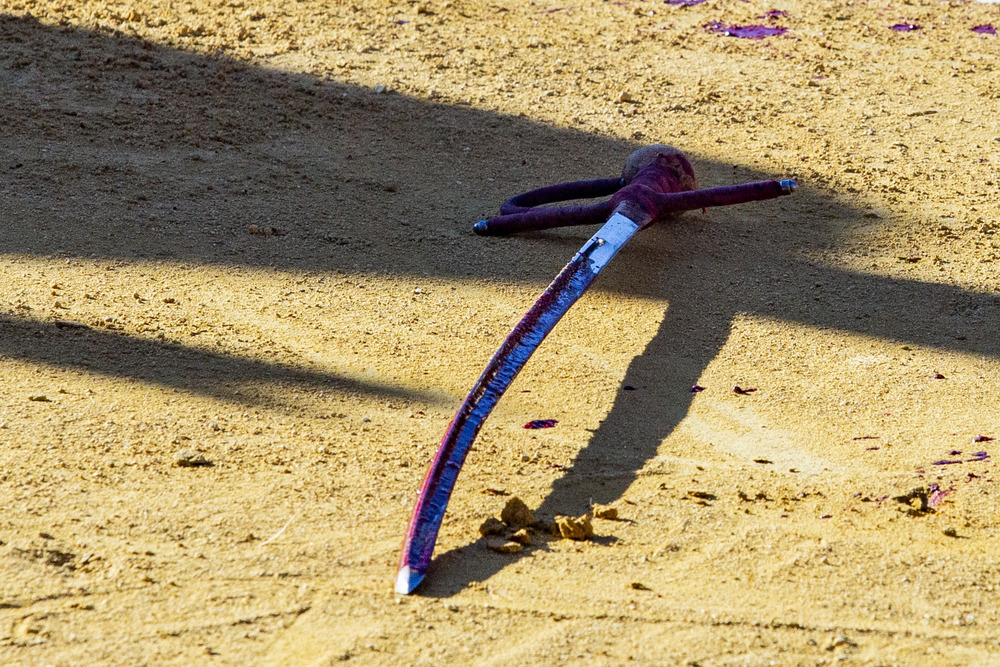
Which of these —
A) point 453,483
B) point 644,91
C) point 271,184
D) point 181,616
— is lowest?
point 181,616

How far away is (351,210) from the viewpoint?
12.3ft

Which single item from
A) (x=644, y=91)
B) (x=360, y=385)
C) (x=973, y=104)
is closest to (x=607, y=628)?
(x=360, y=385)

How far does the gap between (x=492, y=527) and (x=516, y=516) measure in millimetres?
56

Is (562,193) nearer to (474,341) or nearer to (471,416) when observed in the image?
(474,341)

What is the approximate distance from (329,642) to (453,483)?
0.47 m

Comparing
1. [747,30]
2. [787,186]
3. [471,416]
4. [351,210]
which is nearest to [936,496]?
[471,416]

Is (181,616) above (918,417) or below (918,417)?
below

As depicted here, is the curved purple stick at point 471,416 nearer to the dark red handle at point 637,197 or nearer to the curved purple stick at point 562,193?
the dark red handle at point 637,197

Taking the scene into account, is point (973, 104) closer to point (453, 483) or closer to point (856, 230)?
point (856, 230)

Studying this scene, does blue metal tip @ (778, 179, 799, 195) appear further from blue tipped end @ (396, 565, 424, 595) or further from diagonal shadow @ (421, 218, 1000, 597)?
blue tipped end @ (396, 565, 424, 595)

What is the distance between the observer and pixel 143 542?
2084 millimetres

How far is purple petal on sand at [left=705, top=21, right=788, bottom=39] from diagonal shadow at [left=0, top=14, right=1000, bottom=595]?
1.45 metres

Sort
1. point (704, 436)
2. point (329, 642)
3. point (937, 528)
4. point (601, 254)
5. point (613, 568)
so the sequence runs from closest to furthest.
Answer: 1. point (329, 642)
2. point (613, 568)
3. point (937, 528)
4. point (704, 436)
5. point (601, 254)

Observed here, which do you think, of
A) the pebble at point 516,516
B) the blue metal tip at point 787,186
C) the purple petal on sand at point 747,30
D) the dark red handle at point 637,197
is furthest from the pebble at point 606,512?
the purple petal on sand at point 747,30
